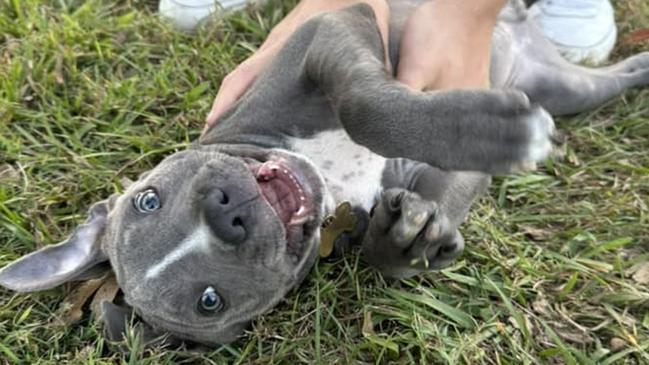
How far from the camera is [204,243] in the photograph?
2.85 metres

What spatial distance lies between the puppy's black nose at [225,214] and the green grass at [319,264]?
523 millimetres

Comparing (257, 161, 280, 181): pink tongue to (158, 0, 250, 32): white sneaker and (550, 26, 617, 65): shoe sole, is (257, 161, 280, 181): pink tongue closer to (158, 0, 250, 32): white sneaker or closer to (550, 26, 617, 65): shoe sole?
(158, 0, 250, 32): white sneaker

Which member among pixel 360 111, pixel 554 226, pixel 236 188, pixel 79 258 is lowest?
pixel 554 226

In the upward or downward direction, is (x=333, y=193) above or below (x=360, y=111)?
below

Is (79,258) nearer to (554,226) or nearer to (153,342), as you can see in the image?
(153,342)

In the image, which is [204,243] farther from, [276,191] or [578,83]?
[578,83]

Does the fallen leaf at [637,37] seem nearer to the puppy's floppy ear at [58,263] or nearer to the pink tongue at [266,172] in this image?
the pink tongue at [266,172]

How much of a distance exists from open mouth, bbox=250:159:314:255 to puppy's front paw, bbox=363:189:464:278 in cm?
26

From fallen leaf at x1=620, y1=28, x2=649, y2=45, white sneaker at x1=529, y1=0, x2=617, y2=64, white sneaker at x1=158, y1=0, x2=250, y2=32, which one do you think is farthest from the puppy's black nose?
fallen leaf at x1=620, y1=28, x2=649, y2=45

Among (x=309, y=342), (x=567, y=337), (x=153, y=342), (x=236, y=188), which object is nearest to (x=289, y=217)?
(x=236, y=188)

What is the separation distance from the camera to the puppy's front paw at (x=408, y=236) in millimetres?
2893

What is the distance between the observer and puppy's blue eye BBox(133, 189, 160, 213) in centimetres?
304

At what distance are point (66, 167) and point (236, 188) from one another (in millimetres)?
1303

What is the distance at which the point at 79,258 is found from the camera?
3234mm
